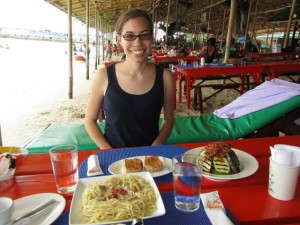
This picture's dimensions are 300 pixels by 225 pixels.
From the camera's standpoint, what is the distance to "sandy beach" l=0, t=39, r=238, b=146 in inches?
172

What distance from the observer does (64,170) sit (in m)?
1.00

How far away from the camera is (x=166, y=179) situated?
3.50 feet

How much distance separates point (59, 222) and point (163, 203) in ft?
1.12

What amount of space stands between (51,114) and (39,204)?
190 inches

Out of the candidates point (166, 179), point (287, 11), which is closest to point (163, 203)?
point (166, 179)

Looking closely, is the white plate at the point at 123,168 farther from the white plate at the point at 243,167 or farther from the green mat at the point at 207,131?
the green mat at the point at 207,131

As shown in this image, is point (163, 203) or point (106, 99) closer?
point (163, 203)

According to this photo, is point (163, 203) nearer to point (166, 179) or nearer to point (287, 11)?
point (166, 179)

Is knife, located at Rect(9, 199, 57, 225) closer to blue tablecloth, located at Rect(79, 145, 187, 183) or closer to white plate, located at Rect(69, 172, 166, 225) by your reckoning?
white plate, located at Rect(69, 172, 166, 225)

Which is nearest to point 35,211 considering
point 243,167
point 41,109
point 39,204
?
point 39,204

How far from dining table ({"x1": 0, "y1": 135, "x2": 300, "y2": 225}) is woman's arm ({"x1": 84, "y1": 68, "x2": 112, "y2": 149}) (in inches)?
17.1

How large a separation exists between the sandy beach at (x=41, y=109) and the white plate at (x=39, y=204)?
10.4 feet

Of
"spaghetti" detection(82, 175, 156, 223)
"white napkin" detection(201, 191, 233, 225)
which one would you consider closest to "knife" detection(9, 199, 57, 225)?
"spaghetti" detection(82, 175, 156, 223)

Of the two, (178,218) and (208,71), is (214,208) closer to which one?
(178,218)
